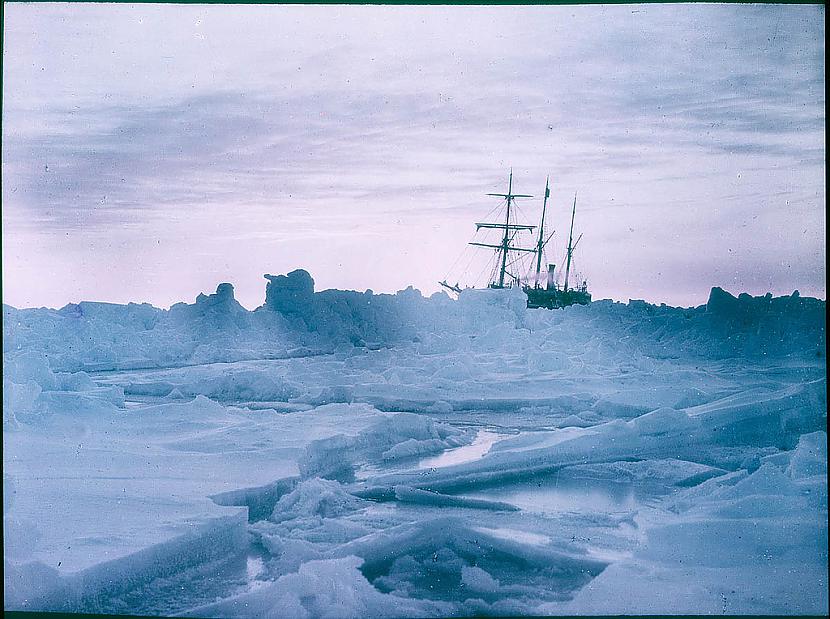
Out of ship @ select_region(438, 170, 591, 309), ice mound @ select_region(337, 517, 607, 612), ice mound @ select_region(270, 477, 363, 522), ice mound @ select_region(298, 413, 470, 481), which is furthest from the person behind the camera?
ship @ select_region(438, 170, 591, 309)

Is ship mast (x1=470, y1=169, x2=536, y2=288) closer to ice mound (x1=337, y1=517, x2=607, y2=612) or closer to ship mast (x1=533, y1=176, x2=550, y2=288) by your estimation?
→ ship mast (x1=533, y1=176, x2=550, y2=288)

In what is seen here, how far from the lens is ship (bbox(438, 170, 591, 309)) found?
10.6ft

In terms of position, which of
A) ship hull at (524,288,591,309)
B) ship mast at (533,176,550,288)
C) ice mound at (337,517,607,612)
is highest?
ship mast at (533,176,550,288)

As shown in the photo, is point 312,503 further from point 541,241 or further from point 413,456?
point 541,241

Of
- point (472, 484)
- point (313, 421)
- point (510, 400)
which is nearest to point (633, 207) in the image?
point (510, 400)

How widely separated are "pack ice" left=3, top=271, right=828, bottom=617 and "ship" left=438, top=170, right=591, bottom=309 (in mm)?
55

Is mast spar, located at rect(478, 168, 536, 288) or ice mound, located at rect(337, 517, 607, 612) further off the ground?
mast spar, located at rect(478, 168, 536, 288)

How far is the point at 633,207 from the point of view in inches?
123

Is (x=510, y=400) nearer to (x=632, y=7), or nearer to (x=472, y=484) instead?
(x=472, y=484)

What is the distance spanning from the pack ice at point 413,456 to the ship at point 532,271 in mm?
55

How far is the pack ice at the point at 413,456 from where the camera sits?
281 centimetres

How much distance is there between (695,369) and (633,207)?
700 mm

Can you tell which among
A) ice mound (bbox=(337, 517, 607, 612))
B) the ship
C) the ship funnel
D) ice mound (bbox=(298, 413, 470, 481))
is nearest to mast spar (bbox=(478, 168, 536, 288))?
the ship

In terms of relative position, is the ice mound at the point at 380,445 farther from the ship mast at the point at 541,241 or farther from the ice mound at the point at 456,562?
the ship mast at the point at 541,241
